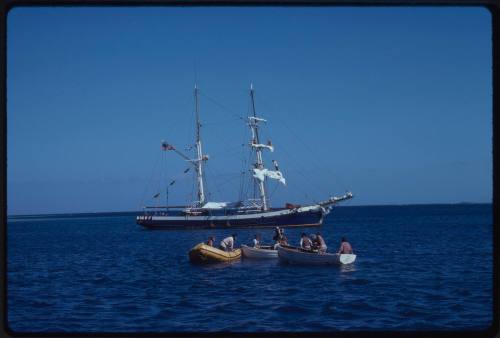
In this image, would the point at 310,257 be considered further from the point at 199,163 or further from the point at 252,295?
the point at 199,163

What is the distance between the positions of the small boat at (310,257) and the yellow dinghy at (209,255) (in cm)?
225

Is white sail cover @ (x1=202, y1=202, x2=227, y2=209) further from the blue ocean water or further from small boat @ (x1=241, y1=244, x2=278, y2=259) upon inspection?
small boat @ (x1=241, y1=244, x2=278, y2=259)

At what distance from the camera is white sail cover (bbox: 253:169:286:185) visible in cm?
4706

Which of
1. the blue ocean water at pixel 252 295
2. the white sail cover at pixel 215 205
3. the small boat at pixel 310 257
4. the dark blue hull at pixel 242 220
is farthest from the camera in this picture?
the white sail cover at pixel 215 205

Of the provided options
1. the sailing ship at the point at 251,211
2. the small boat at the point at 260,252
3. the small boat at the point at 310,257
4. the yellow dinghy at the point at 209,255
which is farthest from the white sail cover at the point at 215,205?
the small boat at the point at 310,257

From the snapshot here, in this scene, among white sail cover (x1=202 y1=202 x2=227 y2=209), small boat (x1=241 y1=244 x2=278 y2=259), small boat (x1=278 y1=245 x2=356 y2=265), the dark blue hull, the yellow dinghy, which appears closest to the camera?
small boat (x1=278 y1=245 x2=356 y2=265)

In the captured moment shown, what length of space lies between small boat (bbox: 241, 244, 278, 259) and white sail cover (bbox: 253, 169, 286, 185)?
25043mm

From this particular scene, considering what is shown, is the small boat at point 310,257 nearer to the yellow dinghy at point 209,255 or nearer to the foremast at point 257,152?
the yellow dinghy at point 209,255

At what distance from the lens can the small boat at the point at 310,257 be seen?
19.2 meters

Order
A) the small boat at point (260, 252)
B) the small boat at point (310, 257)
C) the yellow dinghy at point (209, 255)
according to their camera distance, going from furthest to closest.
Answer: the small boat at point (260, 252) < the yellow dinghy at point (209, 255) < the small boat at point (310, 257)

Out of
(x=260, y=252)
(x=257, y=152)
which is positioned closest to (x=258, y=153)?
(x=257, y=152)

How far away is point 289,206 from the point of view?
46656 millimetres

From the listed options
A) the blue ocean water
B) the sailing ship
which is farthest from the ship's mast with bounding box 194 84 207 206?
the blue ocean water

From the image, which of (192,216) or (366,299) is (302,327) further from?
(192,216)
